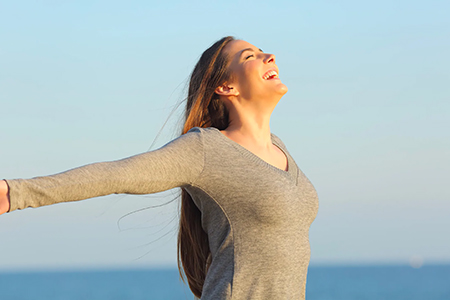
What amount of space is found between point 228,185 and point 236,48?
937 mm

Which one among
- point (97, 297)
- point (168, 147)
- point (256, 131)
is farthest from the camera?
point (97, 297)

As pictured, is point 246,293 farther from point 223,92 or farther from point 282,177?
point 223,92

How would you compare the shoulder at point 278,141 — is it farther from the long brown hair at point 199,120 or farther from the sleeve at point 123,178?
the sleeve at point 123,178

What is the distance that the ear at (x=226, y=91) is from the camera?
3.33m

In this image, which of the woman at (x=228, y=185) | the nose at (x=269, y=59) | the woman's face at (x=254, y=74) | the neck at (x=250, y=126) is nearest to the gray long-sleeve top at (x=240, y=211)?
the woman at (x=228, y=185)

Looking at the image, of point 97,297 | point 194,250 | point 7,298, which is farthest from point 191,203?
point 7,298

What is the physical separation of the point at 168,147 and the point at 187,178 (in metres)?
0.17

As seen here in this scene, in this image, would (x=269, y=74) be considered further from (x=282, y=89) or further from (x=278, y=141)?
(x=278, y=141)

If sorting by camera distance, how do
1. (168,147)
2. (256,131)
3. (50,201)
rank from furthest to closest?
1. (256,131)
2. (168,147)
3. (50,201)

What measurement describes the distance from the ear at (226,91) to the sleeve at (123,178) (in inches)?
17.5

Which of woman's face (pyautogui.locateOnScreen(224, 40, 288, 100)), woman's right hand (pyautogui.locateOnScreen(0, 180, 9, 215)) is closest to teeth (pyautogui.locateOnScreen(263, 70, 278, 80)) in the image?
woman's face (pyautogui.locateOnScreen(224, 40, 288, 100))

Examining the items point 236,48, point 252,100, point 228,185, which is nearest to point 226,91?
point 252,100

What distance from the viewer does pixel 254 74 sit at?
3.27 m

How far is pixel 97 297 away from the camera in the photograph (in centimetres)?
4959
